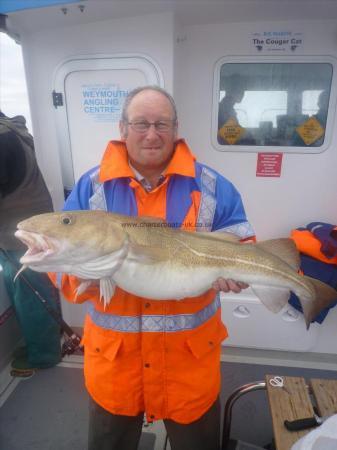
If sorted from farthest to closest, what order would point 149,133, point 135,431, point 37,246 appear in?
1. point 135,431
2. point 149,133
3. point 37,246

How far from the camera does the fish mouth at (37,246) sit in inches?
55.2

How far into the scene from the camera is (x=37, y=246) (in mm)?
1435

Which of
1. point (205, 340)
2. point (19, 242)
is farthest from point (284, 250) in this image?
point (19, 242)

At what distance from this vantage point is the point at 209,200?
1.86m

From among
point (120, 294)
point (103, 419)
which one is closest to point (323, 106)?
point (120, 294)

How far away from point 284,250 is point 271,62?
2.19m

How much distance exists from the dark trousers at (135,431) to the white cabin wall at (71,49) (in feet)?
8.13

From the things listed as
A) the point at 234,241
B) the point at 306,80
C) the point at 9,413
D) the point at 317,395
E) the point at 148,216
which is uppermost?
the point at 306,80

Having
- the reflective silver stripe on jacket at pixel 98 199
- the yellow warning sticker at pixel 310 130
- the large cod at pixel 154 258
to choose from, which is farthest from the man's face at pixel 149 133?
the yellow warning sticker at pixel 310 130

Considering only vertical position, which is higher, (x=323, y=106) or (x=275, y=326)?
(x=323, y=106)

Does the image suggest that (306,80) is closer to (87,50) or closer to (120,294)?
(87,50)

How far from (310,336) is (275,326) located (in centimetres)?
38

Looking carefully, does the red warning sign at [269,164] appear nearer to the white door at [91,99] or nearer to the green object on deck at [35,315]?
the white door at [91,99]

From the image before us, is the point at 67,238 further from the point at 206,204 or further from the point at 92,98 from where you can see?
the point at 92,98
